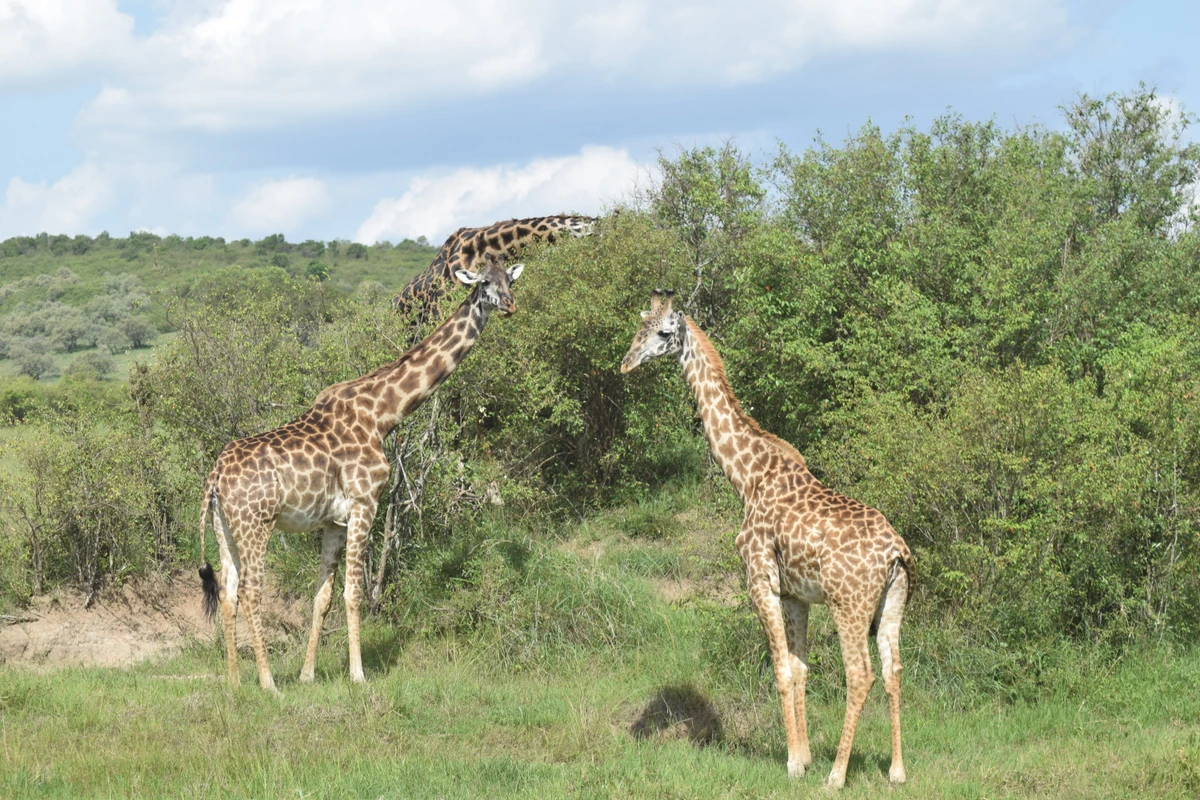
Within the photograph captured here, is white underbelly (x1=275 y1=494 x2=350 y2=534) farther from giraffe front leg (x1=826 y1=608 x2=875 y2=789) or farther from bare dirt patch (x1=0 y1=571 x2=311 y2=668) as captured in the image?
giraffe front leg (x1=826 y1=608 x2=875 y2=789)

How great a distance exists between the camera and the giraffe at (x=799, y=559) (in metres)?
7.80

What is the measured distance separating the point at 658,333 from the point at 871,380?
410cm

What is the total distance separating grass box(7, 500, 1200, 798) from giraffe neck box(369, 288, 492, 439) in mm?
1866

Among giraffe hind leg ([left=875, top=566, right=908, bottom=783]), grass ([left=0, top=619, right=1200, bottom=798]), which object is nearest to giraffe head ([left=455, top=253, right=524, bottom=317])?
grass ([left=0, top=619, right=1200, bottom=798])

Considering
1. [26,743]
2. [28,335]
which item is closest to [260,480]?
[26,743]

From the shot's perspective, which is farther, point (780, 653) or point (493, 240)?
point (493, 240)

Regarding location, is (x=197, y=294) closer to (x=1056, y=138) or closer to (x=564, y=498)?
(x=564, y=498)

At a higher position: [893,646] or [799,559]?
[799,559]

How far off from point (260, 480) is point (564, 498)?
532cm

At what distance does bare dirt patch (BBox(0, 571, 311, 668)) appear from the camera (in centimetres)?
1227

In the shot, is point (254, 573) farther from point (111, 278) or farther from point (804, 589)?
point (111, 278)

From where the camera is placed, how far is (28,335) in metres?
46.7

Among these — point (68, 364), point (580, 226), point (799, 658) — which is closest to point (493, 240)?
point (580, 226)

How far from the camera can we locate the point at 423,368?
11.2 metres
